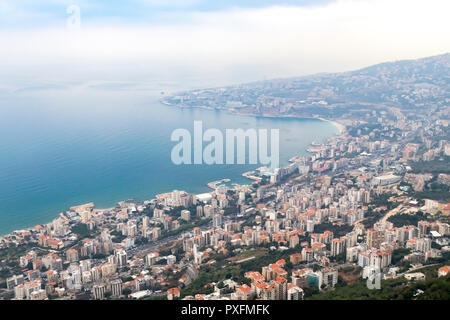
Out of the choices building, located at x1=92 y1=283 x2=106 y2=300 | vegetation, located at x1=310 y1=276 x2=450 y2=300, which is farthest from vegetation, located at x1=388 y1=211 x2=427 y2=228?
building, located at x1=92 y1=283 x2=106 y2=300

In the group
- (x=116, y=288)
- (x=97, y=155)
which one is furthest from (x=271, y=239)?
(x=97, y=155)

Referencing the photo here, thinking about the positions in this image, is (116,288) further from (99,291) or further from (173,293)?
(173,293)

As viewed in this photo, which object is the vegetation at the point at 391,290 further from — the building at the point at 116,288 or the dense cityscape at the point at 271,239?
the building at the point at 116,288

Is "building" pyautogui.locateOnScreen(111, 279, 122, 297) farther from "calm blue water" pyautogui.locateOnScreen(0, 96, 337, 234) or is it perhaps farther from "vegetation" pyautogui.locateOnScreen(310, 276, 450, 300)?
"calm blue water" pyautogui.locateOnScreen(0, 96, 337, 234)

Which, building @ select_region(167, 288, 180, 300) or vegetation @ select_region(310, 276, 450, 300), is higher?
vegetation @ select_region(310, 276, 450, 300)

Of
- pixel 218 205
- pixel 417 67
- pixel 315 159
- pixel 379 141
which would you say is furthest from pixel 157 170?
pixel 417 67

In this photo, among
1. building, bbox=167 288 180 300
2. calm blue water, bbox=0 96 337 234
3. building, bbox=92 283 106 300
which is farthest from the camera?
calm blue water, bbox=0 96 337 234
